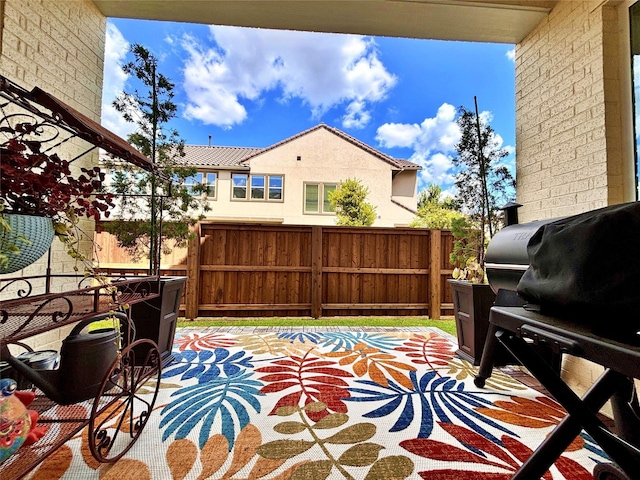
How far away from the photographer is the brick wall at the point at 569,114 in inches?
77.1

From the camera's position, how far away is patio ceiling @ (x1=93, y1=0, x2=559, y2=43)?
249 cm

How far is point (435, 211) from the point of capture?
35.3 feet

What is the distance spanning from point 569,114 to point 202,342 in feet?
12.4

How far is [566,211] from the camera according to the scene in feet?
7.23

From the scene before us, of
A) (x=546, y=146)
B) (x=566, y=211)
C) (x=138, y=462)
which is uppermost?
(x=546, y=146)

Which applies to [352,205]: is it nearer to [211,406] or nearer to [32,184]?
[211,406]

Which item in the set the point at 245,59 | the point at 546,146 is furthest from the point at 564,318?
the point at 245,59

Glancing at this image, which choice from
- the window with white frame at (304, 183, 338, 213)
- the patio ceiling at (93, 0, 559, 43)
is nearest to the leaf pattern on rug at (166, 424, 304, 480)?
the patio ceiling at (93, 0, 559, 43)

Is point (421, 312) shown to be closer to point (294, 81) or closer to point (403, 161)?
point (294, 81)

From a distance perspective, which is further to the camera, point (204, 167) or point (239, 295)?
point (204, 167)

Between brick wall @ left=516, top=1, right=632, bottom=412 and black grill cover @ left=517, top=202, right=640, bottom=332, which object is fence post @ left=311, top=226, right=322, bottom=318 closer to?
brick wall @ left=516, top=1, right=632, bottom=412

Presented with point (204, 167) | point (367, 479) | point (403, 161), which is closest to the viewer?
point (367, 479)

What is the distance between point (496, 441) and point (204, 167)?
31.5 ft

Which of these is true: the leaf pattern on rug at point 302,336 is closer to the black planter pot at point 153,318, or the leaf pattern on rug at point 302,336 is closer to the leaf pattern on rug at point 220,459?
the black planter pot at point 153,318
